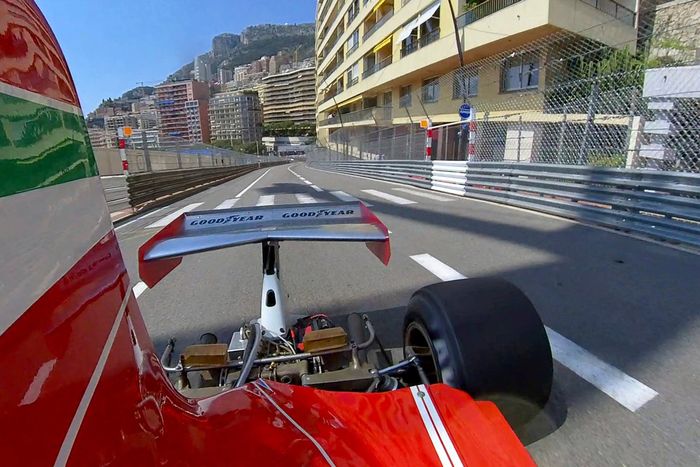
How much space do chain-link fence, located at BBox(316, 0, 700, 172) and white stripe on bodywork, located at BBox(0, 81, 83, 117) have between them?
295 inches

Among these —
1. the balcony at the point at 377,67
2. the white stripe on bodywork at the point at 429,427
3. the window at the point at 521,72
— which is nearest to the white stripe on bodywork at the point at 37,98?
the white stripe on bodywork at the point at 429,427

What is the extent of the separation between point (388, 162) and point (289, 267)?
15063mm

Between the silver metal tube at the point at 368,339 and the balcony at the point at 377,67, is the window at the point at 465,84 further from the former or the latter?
the silver metal tube at the point at 368,339

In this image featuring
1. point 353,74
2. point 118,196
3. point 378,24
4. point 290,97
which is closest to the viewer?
point 118,196

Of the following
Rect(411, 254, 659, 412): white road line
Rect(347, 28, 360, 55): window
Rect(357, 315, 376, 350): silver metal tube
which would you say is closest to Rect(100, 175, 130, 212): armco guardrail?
Answer: Rect(357, 315, 376, 350): silver metal tube

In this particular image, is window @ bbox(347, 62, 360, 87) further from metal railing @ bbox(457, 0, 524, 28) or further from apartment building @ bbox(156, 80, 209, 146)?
apartment building @ bbox(156, 80, 209, 146)

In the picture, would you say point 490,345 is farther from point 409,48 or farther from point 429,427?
point 409,48

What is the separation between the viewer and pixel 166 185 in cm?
1514

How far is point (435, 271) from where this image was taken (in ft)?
14.5

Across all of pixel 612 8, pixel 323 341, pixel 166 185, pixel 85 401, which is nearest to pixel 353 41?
pixel 612 8

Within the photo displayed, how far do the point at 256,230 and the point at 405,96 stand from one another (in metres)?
29.0

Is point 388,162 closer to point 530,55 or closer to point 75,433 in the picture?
point 530,55

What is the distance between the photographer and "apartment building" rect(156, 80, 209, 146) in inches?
2796

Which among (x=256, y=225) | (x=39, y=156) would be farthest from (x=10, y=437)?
(x=256, y=225)
